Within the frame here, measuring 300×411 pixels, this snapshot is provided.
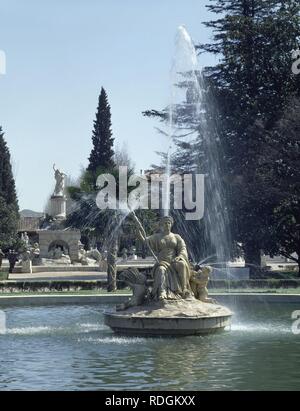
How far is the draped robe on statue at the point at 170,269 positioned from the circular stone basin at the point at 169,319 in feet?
0.94

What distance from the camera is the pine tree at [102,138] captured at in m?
80.9

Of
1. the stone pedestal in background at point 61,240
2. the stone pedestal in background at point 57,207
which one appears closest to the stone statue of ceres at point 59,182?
the stone pedestal in background at point 57,207

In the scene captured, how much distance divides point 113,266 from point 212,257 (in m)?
15.5

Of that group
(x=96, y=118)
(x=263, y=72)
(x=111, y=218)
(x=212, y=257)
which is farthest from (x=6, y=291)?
(x=96, y=118)

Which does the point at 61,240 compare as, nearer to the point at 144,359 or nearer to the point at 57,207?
the point at 57,207

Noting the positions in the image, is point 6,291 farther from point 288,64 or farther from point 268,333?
point 288,64

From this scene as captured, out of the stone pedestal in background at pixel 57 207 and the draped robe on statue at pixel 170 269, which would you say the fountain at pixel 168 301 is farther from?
the stone pedestal in background at pixel 57 207

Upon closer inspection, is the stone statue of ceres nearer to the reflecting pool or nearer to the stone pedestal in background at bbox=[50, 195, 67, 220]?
the stone pedestal in background at bbox=[50, 195, 67, 220]

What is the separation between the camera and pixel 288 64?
43469 millimetres

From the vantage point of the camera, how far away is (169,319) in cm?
1783

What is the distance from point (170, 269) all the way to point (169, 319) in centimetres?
146

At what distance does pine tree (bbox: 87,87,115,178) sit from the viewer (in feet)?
265

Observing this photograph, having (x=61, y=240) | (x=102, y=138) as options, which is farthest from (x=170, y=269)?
(x=102, y=138)

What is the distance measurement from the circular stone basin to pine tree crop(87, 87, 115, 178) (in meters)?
60.9
